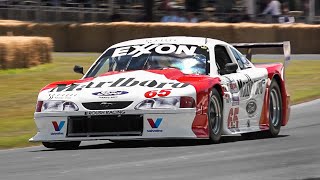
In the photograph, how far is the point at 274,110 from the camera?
12.6 meters

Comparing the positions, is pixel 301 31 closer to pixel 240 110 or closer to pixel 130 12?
pixel 130 12

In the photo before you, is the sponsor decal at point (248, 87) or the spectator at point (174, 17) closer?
the sponsor decal at point (248, 87)

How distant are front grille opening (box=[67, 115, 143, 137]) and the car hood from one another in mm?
184

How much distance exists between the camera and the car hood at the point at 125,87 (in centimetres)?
1044

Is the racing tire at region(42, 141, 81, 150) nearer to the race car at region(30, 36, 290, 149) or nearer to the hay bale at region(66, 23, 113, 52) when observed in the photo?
the race car at region(30, 36, 290, 149)

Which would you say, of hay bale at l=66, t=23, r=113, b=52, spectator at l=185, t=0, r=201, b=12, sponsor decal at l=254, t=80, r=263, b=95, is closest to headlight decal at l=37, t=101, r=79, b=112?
sponsor decal at l=254, t=80, r=263, b=95

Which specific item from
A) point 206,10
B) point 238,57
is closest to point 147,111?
point 238,57

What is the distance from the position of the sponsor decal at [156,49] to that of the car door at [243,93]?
1.25 feet

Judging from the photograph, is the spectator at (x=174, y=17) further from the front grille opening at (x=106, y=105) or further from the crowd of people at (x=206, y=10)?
the front grille opening at (x=106, y=105)

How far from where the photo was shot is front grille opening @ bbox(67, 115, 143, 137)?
34.2 ft

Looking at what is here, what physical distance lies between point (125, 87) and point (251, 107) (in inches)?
77.8

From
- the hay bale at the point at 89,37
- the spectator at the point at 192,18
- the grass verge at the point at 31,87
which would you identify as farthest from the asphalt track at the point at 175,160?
the spectator at the point at 192,18

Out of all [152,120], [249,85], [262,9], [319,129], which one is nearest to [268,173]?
[152,120]

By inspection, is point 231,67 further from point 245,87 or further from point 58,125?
point 58,125
